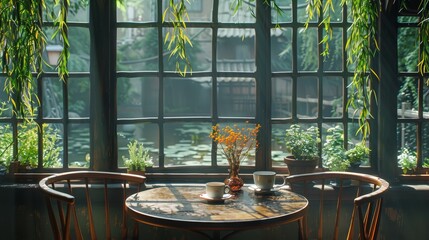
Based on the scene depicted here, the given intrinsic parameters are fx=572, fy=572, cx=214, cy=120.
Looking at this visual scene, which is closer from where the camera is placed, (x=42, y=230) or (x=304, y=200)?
(x=304, y=200)

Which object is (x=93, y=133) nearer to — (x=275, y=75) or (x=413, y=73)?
(x=275, y=75)

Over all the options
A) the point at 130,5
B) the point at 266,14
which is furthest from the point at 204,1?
the point at 266,14

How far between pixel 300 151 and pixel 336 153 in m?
0.24

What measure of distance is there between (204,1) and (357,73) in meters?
16.4

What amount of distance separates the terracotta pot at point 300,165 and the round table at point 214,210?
0.60 m

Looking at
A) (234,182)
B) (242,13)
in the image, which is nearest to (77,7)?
(234,182)

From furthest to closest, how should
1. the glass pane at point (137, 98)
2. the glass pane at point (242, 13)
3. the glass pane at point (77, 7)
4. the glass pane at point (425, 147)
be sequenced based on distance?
the glass pane at point (137, 98) → the glass pane at point (77, 7) → the glass pane at point (425, 147) → the glass pane at point (242, 13)

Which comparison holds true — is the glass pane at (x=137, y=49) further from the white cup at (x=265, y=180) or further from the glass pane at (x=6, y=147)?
the white cup at (x=265, y=180)

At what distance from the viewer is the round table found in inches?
98.5

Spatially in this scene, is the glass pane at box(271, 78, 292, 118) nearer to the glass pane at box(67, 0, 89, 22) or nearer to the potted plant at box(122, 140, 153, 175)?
the glass pane at box(67, 0, 89, 22)

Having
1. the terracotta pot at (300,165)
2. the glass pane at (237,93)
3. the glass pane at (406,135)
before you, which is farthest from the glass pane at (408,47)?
the glass pane at (237,93)

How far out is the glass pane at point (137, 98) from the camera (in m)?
17.4

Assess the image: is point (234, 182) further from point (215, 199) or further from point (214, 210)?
point (214, 210)

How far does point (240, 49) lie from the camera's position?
15305mm
